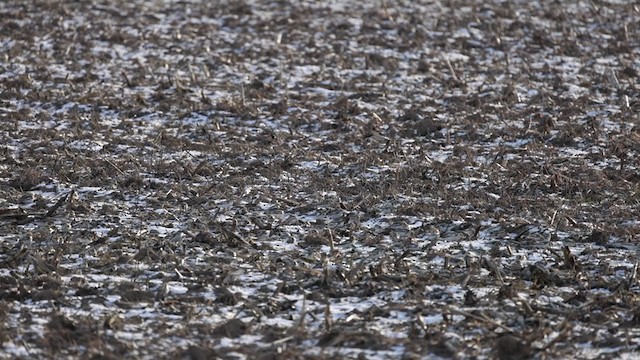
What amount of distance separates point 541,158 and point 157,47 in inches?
257

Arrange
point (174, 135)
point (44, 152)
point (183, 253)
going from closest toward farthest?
point (183, 253)
point (44, 152)
point (174, 135)

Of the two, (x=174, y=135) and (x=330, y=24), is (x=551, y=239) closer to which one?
(x=174, y=135)

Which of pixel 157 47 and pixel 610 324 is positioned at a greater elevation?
pixel 610 324

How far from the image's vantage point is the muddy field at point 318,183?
245 inches

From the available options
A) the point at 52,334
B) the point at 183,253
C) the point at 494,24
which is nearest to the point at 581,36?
the point at 494,24

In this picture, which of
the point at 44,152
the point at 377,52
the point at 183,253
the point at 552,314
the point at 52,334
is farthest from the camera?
the point at 377,52

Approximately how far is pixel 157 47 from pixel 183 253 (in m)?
7.75

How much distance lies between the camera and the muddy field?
6.21 m

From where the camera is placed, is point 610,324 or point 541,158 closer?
point 610,324

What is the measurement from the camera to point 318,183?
9.33 metres

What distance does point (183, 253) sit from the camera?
745 centimetres

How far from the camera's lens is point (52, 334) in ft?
19.4

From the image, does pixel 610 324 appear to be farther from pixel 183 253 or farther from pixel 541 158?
pixel 541 158

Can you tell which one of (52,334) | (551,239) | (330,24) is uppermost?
(52,334)
